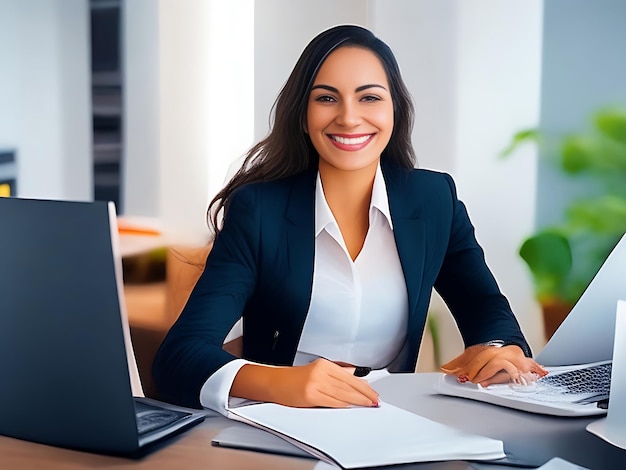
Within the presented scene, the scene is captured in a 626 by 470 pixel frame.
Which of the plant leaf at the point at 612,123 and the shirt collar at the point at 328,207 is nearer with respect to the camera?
the shirt collar at the point at 328,207

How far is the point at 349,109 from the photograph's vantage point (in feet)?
5.08

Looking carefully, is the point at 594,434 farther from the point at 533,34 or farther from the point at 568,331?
the point at 533,34

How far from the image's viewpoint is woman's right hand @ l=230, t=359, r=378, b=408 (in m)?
1.05

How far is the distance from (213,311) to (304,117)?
431mm

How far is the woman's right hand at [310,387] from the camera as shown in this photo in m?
1.05

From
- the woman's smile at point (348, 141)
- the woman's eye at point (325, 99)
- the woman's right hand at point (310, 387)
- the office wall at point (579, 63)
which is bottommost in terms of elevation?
the woman's right hand at point (310, 387)

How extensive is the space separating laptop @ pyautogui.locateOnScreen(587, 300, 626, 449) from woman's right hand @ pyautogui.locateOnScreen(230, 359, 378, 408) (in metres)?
0.28

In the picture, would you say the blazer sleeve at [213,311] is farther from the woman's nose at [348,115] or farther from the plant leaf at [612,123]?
the plant leaf at [612,123]

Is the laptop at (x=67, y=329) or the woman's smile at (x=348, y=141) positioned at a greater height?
the woman's smile at (x=348, y=141)

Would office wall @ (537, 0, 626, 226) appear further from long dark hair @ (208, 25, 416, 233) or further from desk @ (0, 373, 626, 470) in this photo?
desk @ (0, 373, 626, 470)

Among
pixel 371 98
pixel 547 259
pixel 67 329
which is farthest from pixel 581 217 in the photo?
pixel 67 329

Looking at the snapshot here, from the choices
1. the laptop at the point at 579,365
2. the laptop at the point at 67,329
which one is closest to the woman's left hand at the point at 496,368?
the laptop at the point at 579,365

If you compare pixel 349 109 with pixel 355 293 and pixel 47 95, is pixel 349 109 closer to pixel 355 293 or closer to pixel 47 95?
pixel 355 293

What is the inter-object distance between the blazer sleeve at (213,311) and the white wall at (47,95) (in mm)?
1509
